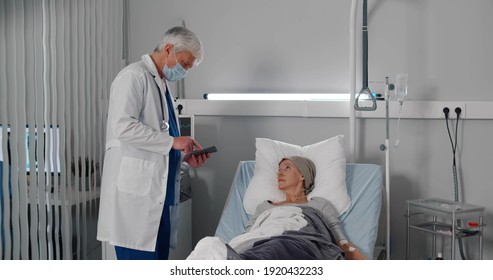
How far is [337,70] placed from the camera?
10.7ft

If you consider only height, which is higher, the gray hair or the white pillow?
the gray hair

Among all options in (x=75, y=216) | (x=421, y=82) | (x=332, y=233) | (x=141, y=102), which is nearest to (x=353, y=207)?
(x=332, y=233)

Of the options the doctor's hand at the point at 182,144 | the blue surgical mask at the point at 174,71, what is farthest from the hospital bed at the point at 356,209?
the blue surgical mask at the point at 174,71

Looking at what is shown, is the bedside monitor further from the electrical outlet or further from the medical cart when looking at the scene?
the electrical outlet

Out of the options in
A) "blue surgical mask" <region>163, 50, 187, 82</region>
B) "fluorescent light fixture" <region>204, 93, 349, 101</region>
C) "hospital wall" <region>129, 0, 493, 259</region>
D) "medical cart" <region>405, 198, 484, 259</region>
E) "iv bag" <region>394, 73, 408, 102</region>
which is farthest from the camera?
"fluorescent light fixture" <region>204, 93, 349, 101</region>

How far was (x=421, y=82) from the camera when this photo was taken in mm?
3139

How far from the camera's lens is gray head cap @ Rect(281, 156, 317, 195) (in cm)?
279

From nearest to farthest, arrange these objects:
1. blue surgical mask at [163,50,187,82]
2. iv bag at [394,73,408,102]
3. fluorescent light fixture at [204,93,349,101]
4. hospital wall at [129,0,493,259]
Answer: blue surgical mask at [163,50,187,82], iv bag at [394,73,408,102], hospital wall at [129,0,493,259], fluorescent light fixture at [204,93,349,101]

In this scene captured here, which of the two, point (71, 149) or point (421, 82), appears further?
point (421, 82)

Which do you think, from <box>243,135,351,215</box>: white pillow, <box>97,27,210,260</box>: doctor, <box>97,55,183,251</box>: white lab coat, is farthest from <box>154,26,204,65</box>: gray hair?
<box>243,135,351,215</box>: white pillow

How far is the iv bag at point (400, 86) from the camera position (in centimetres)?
295

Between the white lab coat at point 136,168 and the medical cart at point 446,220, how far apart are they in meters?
1.27

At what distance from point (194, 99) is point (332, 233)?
4.36 ft

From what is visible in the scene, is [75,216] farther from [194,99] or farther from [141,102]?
[194,99]
